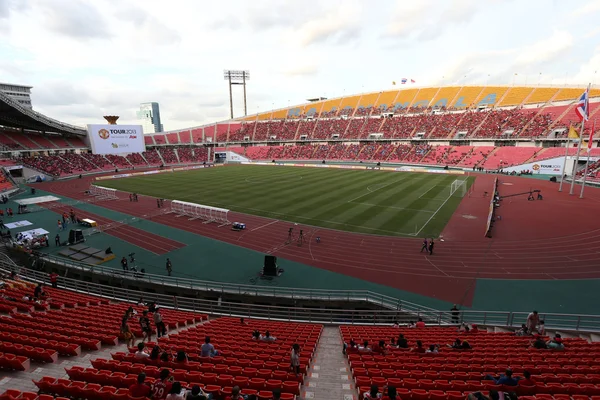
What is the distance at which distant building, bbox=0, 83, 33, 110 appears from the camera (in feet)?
405

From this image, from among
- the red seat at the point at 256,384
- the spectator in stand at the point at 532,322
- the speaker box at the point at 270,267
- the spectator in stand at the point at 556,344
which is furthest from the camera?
the speaker box at the point at 270,267

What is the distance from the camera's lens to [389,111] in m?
97.5

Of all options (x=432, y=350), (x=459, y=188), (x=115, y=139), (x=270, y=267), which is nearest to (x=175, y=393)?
(x=432, y=350)

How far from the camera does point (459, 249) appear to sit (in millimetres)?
22031

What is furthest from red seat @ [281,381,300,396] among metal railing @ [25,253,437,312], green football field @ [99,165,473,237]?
green football field @ [99,165,473,237]

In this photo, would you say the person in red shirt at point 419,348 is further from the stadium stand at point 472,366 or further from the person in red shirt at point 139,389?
the person in red shirt at point 139,389

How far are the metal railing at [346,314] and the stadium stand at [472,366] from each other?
7.74ft

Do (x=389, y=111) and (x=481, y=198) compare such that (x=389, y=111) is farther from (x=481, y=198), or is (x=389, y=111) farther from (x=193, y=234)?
(x=193, y=234)

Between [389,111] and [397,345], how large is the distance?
319 ft

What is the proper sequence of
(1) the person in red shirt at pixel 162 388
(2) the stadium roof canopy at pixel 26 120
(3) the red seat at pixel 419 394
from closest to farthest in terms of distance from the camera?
(1) the person in red shirt at pixel 162 388, (3) the red seat at pixel 419 394, (2) the stadium roof canopy at pixel 26 120

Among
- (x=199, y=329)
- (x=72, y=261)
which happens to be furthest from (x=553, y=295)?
(x=72, y=261)

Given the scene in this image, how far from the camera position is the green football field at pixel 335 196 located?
92.9 ft

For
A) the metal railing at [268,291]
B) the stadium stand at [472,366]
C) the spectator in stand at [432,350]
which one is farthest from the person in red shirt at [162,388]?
the metal railing at [268,291]

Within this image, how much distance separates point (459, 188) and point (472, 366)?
4110cm
